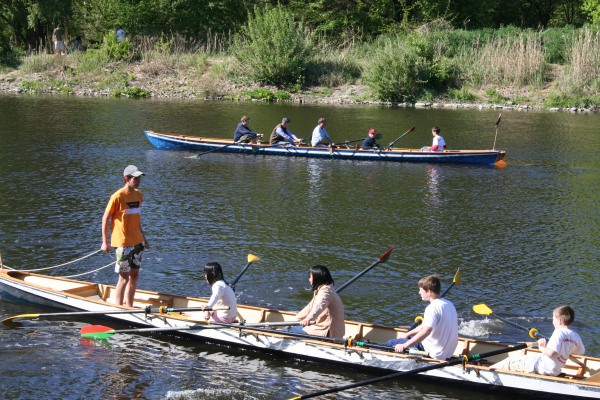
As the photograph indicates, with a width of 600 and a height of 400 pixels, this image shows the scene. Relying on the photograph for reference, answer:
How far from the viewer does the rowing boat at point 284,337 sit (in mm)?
10646

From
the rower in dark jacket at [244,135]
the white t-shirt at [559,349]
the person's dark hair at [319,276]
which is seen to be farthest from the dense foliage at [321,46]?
the white t-shirt at [559,349]

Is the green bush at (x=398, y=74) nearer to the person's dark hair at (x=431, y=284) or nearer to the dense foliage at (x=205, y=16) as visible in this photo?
the dense foliage at (x=205, y=16)

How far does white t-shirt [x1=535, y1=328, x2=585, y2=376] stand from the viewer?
33.5 ft

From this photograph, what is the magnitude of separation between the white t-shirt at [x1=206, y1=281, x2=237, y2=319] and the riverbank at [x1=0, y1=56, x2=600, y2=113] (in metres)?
34.0

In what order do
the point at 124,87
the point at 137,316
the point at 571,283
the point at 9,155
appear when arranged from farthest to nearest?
1. the point at 124,87
2. the point at 9,155
3. the point at 571,283
4. the point at 137,316

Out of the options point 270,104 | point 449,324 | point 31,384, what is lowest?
point 31,384

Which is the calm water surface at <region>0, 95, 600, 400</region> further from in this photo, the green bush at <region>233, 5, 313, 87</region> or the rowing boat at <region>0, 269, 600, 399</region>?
the green bush at <region>233, 5, 313, 87</region>

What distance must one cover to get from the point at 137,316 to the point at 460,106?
113 feet

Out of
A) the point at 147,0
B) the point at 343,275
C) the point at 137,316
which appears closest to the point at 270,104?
the point at 147,0

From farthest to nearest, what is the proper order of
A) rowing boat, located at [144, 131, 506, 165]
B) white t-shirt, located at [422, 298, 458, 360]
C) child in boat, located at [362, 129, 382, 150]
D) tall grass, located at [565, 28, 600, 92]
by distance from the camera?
tall grass, located at [565, 28, 600, 92] < child in boat, located at [362, 129, 382, 150] < rowing boat, located at [144, 131, 506, 165] < white t-shirt, located at [422, 298, 458, 360]

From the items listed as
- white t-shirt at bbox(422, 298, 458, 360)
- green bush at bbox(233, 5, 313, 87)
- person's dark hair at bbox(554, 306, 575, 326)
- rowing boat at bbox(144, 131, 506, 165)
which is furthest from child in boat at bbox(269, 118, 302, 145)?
person's dark hair at bbox(554, 306, 575, 326)

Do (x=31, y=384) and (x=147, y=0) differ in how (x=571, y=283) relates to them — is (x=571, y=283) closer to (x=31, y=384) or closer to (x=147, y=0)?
(x=31, y=384)

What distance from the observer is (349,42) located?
54219 mm

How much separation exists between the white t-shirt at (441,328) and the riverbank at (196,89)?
3483 centimetres
